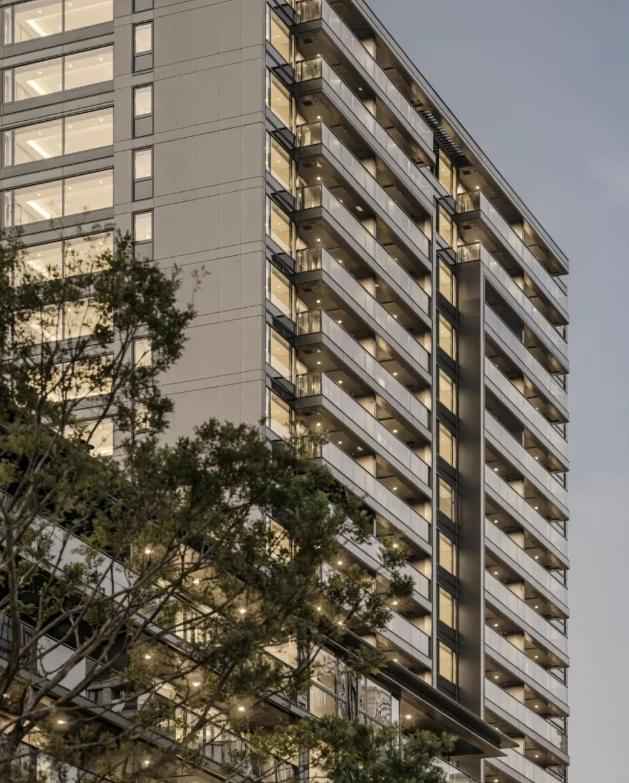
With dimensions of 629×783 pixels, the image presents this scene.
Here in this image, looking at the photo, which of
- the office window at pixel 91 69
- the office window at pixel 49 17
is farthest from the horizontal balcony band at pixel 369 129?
the office window at pixel 49 17

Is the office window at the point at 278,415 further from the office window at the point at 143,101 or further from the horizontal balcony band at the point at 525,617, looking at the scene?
the horizontal balcony band at the point at 525,617

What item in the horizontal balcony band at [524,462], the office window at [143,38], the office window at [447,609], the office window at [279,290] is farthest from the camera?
the horizontal balcony band at [524,462]

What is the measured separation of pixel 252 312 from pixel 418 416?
1473 cm

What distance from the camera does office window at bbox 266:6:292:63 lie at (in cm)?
8588

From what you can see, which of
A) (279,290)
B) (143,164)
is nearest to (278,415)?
(279,290)

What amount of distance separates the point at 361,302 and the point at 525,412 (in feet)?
71.7

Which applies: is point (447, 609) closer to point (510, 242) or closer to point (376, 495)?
point (376, 495)

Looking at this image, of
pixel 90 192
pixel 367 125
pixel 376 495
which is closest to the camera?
pixel 90 192

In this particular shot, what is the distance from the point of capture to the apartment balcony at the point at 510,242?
4102 inches

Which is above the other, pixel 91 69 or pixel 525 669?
pixel 91 69

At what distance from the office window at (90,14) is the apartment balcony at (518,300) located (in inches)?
928

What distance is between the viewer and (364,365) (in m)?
88.5

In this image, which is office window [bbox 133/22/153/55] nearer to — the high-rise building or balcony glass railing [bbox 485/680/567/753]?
the high-rise building

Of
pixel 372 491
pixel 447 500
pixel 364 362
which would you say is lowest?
pixel 372 491
